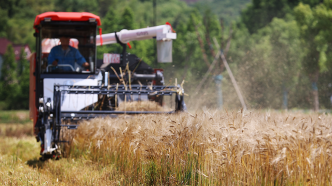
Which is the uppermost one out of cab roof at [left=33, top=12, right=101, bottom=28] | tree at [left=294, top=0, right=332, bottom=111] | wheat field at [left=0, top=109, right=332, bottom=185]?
tree at [left=294, top=0, right=332, bottom=111]

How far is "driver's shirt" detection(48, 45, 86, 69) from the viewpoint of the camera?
832 cm

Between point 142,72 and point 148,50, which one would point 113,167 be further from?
point 148,50

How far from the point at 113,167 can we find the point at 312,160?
10.5ft

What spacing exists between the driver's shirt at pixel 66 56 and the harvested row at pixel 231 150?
136 inches

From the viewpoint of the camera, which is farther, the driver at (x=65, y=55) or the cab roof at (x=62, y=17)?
the driver at (x=65, y=55)

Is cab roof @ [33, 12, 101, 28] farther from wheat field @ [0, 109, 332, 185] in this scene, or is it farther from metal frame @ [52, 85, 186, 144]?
wheat field @ [0, 109, 332, 185]

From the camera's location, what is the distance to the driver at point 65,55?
8320 mm

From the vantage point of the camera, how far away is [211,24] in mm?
50719

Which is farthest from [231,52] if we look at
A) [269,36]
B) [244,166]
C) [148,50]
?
[244,166]

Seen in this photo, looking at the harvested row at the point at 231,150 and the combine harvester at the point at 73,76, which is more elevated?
the combine harvester at the point at 73,76

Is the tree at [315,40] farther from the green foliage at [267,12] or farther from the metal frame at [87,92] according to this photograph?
the metal frame at [87,92]

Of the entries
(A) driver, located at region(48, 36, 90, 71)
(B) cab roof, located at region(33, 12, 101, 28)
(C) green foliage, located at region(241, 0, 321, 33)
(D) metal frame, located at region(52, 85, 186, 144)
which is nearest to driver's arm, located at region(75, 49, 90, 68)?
(A) driver, located at region(48, 36, 90, 71)

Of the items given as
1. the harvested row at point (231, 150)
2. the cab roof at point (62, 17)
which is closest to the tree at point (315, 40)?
the cab roof at point (62, 17)

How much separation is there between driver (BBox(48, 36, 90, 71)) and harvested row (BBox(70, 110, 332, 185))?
11.3 feet
